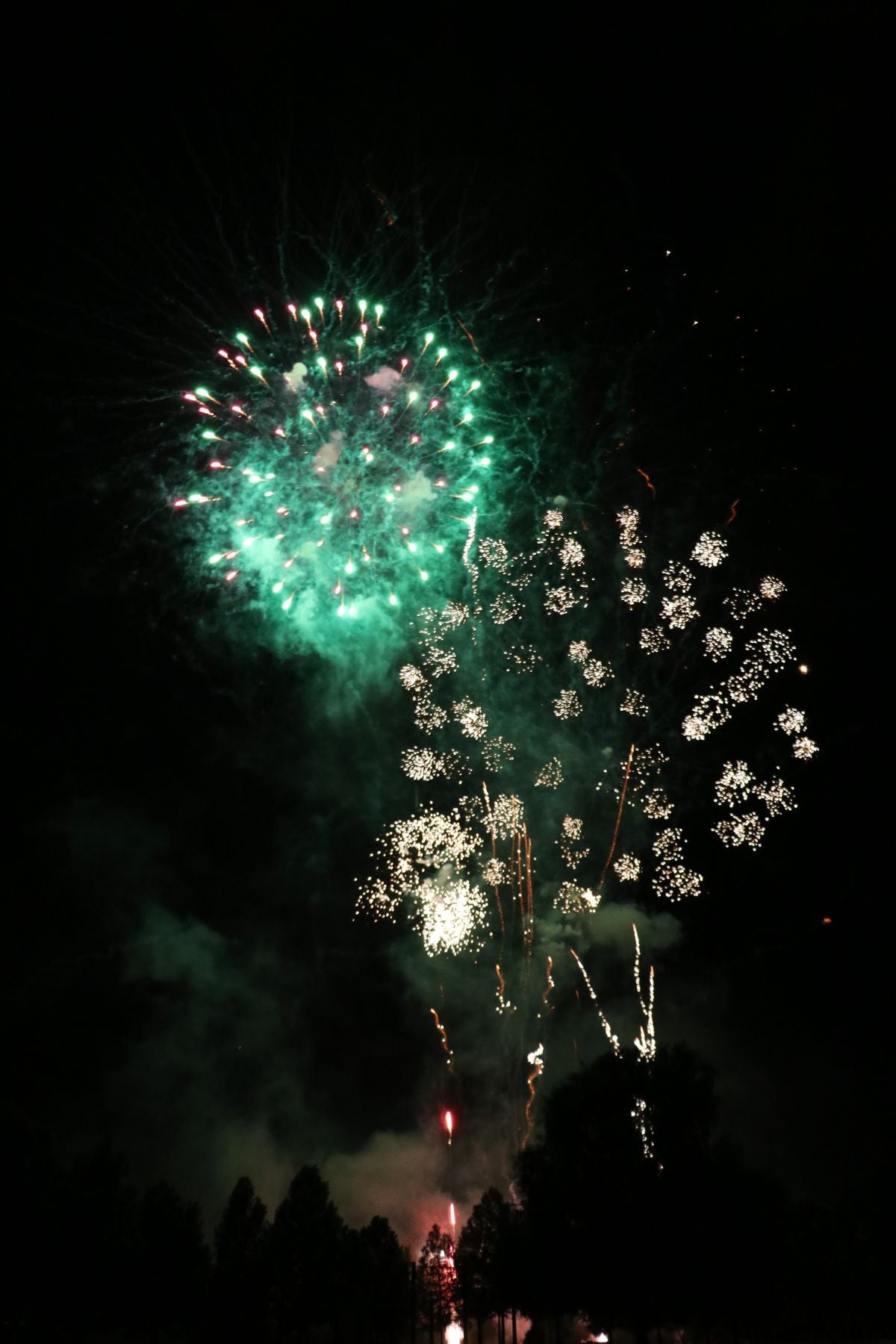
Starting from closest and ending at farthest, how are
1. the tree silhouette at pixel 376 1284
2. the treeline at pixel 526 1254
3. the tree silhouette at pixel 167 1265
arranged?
the treeline at pixel 526 1254 < the tree silhouette at pixel 167 1265 < the tree silhouette at pixel 376 1284

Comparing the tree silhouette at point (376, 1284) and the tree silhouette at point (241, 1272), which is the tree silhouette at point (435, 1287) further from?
the tree silhouette at point (241, 1272)

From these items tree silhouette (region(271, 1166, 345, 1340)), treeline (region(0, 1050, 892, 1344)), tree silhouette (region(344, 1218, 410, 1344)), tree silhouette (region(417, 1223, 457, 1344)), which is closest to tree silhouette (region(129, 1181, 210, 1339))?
treeline (region(0, 1050, 892, 1344))

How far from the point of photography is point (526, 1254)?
103 ft

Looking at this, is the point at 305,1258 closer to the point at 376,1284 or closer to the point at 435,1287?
the point at 376,1284

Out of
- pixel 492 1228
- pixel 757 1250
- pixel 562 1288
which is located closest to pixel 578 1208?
pixel 562 1288

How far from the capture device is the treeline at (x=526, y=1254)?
28547 mm

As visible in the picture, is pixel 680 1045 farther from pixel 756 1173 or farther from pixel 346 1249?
pixel 346 1249

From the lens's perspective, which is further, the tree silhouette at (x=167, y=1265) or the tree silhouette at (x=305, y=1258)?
the tree silhouette at (x=305, y=1258)

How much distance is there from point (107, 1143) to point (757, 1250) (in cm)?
2958

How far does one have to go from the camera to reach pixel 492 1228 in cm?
4641

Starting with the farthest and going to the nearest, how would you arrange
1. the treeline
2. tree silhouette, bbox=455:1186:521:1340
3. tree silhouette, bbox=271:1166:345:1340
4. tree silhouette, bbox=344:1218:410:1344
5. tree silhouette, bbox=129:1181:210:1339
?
tree silhouette, bbox=344:1218:410:1344, tree silhouette, bbox=271:1166:345:1340, tree silhouette, bbox=129:1181:210:1339, tree silhouette, bbox=455:1186:521:1340, the treeline

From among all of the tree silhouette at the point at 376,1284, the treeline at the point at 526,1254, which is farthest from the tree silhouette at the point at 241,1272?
the tree silhouette at the point at 376,1284

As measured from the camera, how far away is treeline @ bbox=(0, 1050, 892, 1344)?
28.5 metres

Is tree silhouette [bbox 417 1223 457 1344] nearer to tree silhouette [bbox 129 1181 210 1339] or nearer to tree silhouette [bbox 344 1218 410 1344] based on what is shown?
tree silhouette [bbox 344 1218 410 1344]
